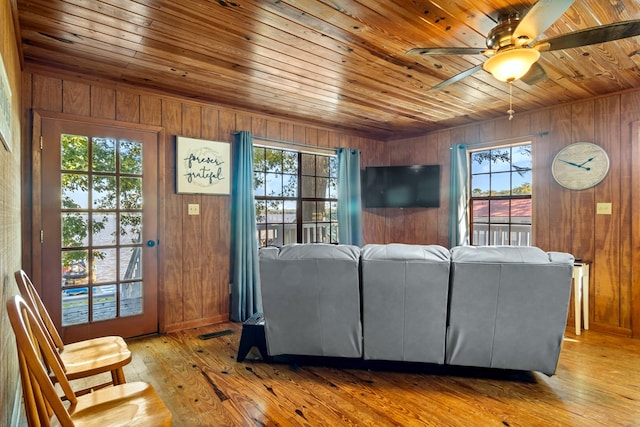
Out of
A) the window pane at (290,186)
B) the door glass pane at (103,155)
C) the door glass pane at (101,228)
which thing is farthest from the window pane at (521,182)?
the door glass pane at (103,155)

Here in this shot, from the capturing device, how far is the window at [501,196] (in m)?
4.35

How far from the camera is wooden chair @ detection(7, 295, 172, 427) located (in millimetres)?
1072

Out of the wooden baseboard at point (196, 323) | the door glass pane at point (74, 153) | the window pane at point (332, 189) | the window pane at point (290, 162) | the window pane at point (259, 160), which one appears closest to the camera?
the door glass pane at point (74, 153)

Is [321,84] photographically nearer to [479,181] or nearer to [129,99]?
[129,99]

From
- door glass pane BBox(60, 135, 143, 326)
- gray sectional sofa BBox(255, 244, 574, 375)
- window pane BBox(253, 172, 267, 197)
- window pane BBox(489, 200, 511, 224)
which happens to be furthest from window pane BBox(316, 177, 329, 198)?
gray sectional sofa BBox(255, 244, 574, 375)

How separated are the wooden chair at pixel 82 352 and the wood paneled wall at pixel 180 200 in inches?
62.2

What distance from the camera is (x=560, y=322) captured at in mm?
2215

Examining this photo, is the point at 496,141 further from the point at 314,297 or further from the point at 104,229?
the point at 104,229

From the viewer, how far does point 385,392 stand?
2311 millimetres

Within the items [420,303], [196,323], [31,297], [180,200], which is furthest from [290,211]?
[31,297]

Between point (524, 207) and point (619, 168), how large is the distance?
1016mm

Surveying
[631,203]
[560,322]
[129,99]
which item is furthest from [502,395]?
[129,99]

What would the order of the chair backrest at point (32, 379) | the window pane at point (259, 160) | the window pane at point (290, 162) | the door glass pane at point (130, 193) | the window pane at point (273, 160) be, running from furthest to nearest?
the window pane at point (290, 162) → the window pane at point (273, 160) → the window pane at point (259, 160) → the door glass pane at point (130, 193) → the chair backrest at point (32, 379)

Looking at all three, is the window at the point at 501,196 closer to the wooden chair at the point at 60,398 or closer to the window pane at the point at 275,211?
the window pane at the point at 275,211
